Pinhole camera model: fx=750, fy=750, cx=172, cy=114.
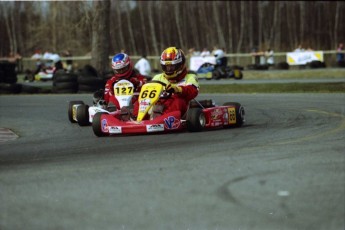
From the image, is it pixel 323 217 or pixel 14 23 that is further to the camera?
pixel 14 23

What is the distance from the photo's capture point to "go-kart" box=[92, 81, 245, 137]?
9.88 metres

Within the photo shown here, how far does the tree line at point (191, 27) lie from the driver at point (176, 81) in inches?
1545

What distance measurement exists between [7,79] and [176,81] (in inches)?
623

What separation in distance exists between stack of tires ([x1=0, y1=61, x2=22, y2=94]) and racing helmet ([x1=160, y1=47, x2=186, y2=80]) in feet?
40.8

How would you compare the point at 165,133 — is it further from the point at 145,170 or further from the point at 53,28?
the point at 53,28

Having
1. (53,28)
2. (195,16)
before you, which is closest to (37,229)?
(53,28)

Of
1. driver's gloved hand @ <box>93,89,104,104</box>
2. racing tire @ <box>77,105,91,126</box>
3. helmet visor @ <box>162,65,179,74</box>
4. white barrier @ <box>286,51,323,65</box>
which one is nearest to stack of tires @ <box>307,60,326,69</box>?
white barrier @ <box>286,51,323,65</box>

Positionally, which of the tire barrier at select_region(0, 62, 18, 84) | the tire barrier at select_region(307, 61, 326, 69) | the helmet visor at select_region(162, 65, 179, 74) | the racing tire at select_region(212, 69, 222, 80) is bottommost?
the tire barrier at select_region(307, 61, 326, 69)

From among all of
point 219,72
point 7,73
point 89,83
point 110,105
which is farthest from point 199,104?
point 219,72

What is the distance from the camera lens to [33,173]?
6.86 m

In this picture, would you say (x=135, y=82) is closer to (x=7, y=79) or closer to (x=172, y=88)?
(x=172, y=88)

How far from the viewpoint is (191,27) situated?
2408 inches

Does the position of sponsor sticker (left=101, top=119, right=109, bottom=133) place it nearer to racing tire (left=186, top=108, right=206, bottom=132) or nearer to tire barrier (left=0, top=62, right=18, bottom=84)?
racing tire (left=186, top=108, right=206, bottom=132)

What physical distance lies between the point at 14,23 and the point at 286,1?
920 inches
